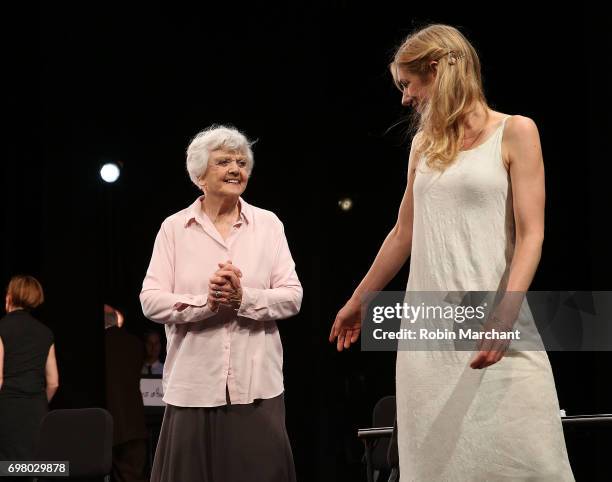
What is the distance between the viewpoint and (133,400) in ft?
21.0

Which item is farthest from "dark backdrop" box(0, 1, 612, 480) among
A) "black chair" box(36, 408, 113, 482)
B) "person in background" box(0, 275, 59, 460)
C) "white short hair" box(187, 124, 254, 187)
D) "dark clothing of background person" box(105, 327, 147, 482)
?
"white short hair" box(187, 124, 254, 187)

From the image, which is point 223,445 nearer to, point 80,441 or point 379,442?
point 80,441

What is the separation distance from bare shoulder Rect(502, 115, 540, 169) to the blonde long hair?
98 millimetres

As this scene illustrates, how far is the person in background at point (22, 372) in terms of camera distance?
5207 millimetres

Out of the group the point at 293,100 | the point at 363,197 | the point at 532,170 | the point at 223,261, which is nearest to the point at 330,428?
the point at 363,197

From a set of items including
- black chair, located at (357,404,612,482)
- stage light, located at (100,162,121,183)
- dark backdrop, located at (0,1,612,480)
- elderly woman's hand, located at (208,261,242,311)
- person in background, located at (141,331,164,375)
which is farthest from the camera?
person in background, located at (141,331,164,375)

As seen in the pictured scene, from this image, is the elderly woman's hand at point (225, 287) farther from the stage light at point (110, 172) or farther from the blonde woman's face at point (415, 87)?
the stage light at point (110, 172)

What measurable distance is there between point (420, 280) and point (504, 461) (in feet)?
1.25

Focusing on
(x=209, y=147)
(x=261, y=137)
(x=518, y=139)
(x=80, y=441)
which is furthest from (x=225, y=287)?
(x=261, y=137)

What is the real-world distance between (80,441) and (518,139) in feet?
9.30

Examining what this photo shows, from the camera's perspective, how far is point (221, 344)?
9.14 feet

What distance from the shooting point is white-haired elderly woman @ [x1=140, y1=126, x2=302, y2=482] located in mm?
2736

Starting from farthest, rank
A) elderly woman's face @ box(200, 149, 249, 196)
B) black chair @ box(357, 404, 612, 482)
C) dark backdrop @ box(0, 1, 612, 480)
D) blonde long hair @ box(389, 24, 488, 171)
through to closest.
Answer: dark backdrop @ box(0, 1, 612, 480)
elderly woman's face @ box(200, 149, 249, 196)
black chair @ box(357, 404, 612, 482)
blonde long hair @ box(389, 24, 488, 171)

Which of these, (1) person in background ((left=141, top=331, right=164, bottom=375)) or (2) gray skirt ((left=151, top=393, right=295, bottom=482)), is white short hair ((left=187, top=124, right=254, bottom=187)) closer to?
(2) gray skirt ((left=151, top=393, right=295, bottom=482))
